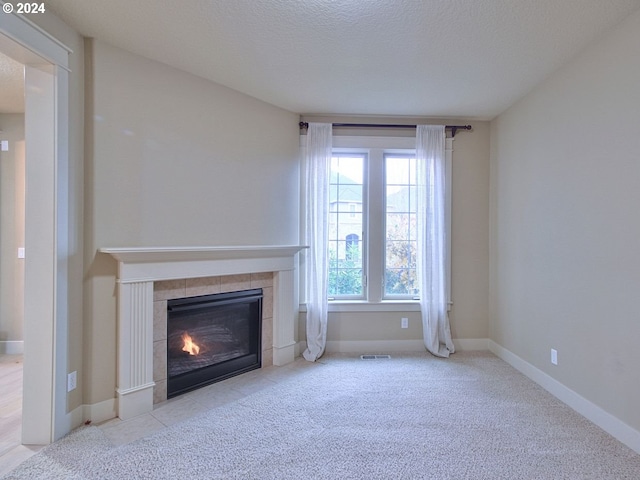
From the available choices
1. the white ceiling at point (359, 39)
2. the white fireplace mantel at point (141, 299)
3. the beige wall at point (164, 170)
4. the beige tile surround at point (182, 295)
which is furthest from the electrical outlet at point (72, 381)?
the white ceiling at point (359, 39)

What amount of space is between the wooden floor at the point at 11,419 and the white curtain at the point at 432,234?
11.1 feet

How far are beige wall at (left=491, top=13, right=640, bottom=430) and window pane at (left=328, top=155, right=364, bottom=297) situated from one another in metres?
1.55

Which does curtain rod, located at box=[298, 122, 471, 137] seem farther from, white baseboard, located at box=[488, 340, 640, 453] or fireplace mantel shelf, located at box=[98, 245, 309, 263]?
white baseboard, located at box=[488, 340, 640, 453]

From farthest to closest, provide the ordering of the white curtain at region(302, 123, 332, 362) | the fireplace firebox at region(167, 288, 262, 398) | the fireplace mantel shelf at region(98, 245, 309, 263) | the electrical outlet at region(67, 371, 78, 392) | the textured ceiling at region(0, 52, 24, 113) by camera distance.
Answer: the white curtain at region(302, 123, 332, 362)
the fireplace firebox at region(167, 288, 262, 398)
the textured ceiling at region(0, 52, 24, 113)
the fireplace mantel shelf at region(98, 245, 309, 263)
the electrical outlet at region(67, 371, 78, 392)

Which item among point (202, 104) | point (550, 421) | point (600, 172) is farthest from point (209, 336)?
point (600, 172)

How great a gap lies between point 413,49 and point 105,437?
333 centimetres

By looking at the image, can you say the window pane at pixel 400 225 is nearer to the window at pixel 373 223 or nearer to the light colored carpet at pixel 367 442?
the window at pixel 373 223

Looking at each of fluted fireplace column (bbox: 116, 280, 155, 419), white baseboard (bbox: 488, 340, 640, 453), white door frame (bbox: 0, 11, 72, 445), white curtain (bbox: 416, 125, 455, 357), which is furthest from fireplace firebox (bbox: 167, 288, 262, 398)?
white baseboard (bbox: 488, 340, 640, 453)

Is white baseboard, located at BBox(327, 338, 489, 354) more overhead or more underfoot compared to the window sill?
more underfoot

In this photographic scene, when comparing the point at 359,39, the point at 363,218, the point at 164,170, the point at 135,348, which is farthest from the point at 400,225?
the point at 135,348

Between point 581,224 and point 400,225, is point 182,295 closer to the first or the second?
point 400,225

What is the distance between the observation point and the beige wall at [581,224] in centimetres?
205

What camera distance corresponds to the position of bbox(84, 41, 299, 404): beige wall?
7.47 feet

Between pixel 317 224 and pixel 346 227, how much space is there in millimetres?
401
